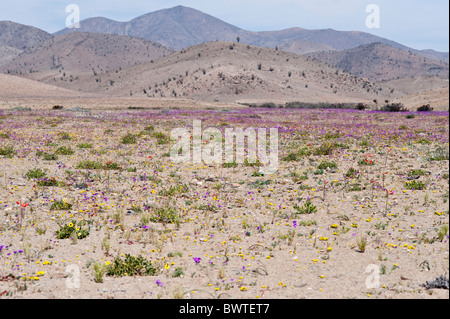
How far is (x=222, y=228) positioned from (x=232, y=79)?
96.3 meters

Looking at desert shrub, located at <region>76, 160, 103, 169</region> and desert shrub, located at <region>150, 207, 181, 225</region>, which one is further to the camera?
desert shrub, located at <region>76, 160, 103, 169</region>

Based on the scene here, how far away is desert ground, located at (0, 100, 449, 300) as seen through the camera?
20.2 feet

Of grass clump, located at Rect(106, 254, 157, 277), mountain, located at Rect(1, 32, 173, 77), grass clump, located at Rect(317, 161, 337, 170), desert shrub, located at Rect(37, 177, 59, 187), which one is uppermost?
mountain, located at Rect(1, 32, 173, 77)

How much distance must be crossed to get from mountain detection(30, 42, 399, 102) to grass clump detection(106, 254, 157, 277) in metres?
87.0

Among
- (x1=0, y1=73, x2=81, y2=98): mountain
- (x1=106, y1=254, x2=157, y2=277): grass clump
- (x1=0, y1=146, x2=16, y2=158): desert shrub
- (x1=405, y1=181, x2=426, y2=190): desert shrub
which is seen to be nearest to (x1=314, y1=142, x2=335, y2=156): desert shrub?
(x1=405, y1=181, x2=426, y2=190): desert shrub

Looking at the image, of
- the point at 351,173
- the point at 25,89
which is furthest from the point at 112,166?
the point at 25,89

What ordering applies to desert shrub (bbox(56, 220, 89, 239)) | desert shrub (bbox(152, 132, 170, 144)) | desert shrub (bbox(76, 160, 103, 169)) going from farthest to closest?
desert shrub (bbox(152, 132, 170, 144)) → desert shrub (bbox(76, 160, 103, 169)) → desert shrub (bbox(56, 220, 89, 239))

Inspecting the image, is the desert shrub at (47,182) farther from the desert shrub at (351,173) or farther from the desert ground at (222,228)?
the desert shrub at (351,173)

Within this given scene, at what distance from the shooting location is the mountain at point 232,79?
99.4 metres

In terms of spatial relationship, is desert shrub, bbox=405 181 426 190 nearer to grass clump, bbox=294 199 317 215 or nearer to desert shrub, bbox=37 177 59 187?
grass clump, bbox=294 199 317 215

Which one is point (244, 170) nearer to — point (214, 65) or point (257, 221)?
point (257, 221)

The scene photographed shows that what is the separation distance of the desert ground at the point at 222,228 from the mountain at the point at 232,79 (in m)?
80.2
